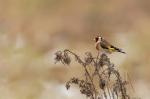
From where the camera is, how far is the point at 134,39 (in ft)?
46.5

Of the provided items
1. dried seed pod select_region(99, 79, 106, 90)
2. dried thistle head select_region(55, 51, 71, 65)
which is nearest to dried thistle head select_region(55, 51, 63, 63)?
dried thistle head select_region(55, 51, 71, 65)

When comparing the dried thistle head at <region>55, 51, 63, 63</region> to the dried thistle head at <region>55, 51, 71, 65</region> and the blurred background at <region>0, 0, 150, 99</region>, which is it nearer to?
the dried thistle head at <region>55, 51, 71, 65</region>

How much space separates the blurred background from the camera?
1254 centimetres

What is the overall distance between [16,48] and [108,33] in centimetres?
181

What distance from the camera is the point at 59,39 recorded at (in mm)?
14359

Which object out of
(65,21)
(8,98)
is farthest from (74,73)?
(65,21)

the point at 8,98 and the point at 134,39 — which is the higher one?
the point at 134,39

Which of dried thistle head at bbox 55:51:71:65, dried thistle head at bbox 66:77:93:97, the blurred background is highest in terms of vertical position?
the blurred background

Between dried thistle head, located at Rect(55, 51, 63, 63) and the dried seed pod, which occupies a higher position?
dried thistle head, located at Rect(55, 51, 63, 63)

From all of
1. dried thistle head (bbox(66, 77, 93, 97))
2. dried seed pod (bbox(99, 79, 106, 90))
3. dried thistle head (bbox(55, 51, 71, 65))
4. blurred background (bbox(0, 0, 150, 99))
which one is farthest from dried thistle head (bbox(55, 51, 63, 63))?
blurred background (bbox(0, 0, 150, 99))

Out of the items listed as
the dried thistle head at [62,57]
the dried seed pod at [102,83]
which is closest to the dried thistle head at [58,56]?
the dried thistle head at [62,57]

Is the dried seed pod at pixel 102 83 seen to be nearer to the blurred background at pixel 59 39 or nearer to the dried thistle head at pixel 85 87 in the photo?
the dried thistle head at pixel 85 87

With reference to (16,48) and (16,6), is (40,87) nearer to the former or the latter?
(16,48)

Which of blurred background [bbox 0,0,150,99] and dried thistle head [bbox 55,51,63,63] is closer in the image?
dried thistle head [bbox 55,51,63,63]
